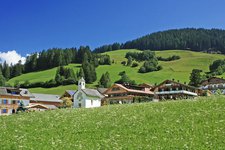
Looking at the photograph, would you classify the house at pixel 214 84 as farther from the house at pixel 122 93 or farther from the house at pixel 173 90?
the house at pixel 122 93

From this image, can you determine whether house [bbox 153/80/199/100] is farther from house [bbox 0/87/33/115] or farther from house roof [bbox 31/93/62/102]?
A: house [bbox 0/87/33/115]

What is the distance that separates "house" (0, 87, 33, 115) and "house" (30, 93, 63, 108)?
50.1 ft

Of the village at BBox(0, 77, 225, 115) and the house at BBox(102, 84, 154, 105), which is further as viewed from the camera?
the house at BBox(102, 84, 154, 105)

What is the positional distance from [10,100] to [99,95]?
30.4m

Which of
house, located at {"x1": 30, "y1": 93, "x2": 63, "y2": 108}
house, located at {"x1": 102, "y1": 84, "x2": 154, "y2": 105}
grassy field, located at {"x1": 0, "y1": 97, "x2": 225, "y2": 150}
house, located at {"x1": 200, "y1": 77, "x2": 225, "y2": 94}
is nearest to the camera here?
grassy field, located at {"x1": 0, "y1": 97, "x2": 225, "y2": 150}

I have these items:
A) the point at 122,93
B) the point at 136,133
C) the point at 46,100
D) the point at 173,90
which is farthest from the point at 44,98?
the point at 136,133

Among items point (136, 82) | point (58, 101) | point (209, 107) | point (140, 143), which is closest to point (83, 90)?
point (58, 101)

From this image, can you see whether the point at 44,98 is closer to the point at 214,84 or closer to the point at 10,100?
the point at 10,100

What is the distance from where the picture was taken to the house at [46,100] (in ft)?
481

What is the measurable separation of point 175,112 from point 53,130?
8.34 m

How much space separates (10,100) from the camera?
404 ft

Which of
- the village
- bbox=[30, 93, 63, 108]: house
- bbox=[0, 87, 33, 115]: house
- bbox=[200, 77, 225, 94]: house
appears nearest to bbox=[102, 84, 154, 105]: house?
the village

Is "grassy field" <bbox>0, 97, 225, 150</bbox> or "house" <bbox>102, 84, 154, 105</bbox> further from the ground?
"grassy field" <bbox>0, 97, 225, 150</bbox>

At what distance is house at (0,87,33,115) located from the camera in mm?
120188
